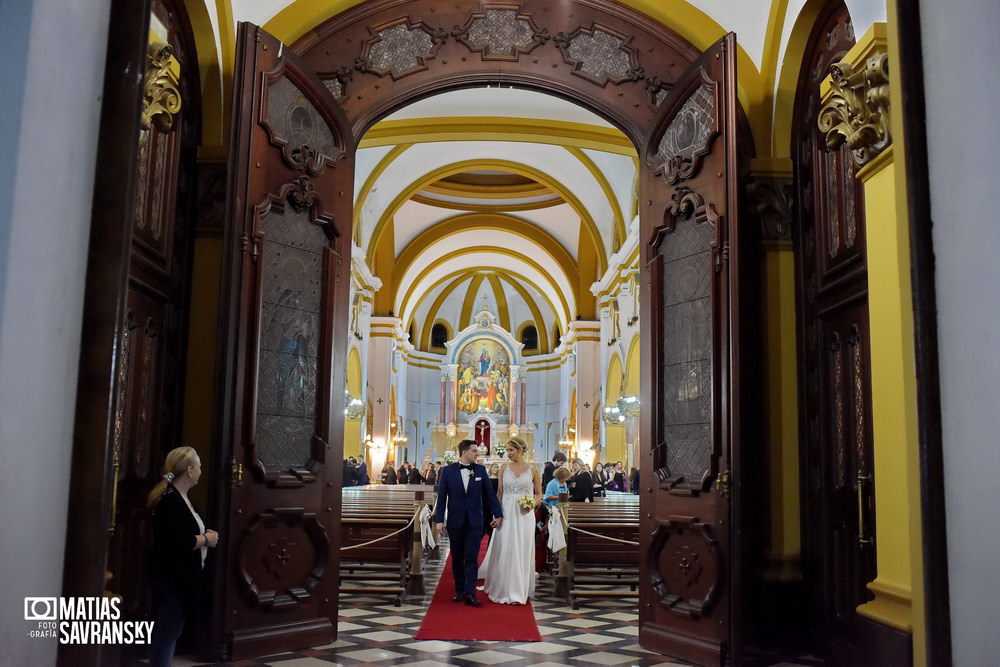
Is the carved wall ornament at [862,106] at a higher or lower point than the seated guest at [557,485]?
higher

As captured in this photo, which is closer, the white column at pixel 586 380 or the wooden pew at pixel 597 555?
the wooden pew at pixel 597 555

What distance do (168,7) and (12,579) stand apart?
4.46 m

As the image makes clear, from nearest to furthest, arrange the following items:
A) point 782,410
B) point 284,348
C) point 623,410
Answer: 1. point 284,348
2. point 782,410
3. point 623,410

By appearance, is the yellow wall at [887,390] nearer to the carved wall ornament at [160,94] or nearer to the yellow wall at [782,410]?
the yellow wall at [782,410]

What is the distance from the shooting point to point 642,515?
634cm

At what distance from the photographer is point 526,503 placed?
822cm

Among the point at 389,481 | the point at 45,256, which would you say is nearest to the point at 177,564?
the point at 45,256

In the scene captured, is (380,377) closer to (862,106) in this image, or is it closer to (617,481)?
(617,481)

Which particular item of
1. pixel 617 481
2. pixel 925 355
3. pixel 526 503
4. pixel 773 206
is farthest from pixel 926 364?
pixel 617 481

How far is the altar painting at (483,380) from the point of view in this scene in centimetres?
3716

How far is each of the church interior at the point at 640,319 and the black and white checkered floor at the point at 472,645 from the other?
48mm

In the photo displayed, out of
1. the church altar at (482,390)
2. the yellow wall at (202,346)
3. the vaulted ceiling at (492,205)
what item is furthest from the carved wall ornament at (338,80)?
the church altar at (482,390)

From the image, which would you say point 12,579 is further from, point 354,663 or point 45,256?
point 354,663

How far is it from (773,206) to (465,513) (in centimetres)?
359
